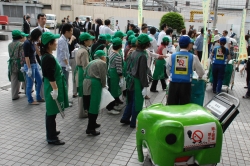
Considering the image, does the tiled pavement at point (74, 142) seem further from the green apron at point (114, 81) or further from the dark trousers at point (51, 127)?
the green apron at point (114, 81)

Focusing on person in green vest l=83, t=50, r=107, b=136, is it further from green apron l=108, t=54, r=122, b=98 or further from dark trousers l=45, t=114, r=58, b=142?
green apron l=108, t=54, r=122, b=98

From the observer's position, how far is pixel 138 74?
15.7 feet

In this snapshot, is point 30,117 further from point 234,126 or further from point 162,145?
point 234,126

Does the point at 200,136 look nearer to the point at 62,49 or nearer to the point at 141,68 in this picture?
the point at 141,68

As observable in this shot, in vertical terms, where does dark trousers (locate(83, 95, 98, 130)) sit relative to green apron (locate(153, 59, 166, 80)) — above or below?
below

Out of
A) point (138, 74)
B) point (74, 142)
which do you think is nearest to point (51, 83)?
point (74, 142)

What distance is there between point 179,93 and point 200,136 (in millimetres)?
1753

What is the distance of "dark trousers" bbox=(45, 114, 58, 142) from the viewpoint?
430 centimetres

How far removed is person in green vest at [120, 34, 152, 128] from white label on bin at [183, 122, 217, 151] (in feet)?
6.29

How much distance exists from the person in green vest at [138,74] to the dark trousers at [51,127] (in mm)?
1564

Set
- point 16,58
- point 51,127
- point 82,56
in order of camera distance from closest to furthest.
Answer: point 51,127, point 82,56, point 16,58

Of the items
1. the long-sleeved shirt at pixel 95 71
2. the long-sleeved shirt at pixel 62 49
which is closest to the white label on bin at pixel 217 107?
the long-sleeved shirt at pixel 95 71

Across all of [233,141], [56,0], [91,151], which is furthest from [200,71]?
[56,0]

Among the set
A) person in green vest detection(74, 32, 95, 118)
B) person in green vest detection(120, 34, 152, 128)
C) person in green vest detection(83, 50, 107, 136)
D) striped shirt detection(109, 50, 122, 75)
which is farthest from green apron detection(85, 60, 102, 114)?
striped shirt detection(109, 50, 122, 75)
